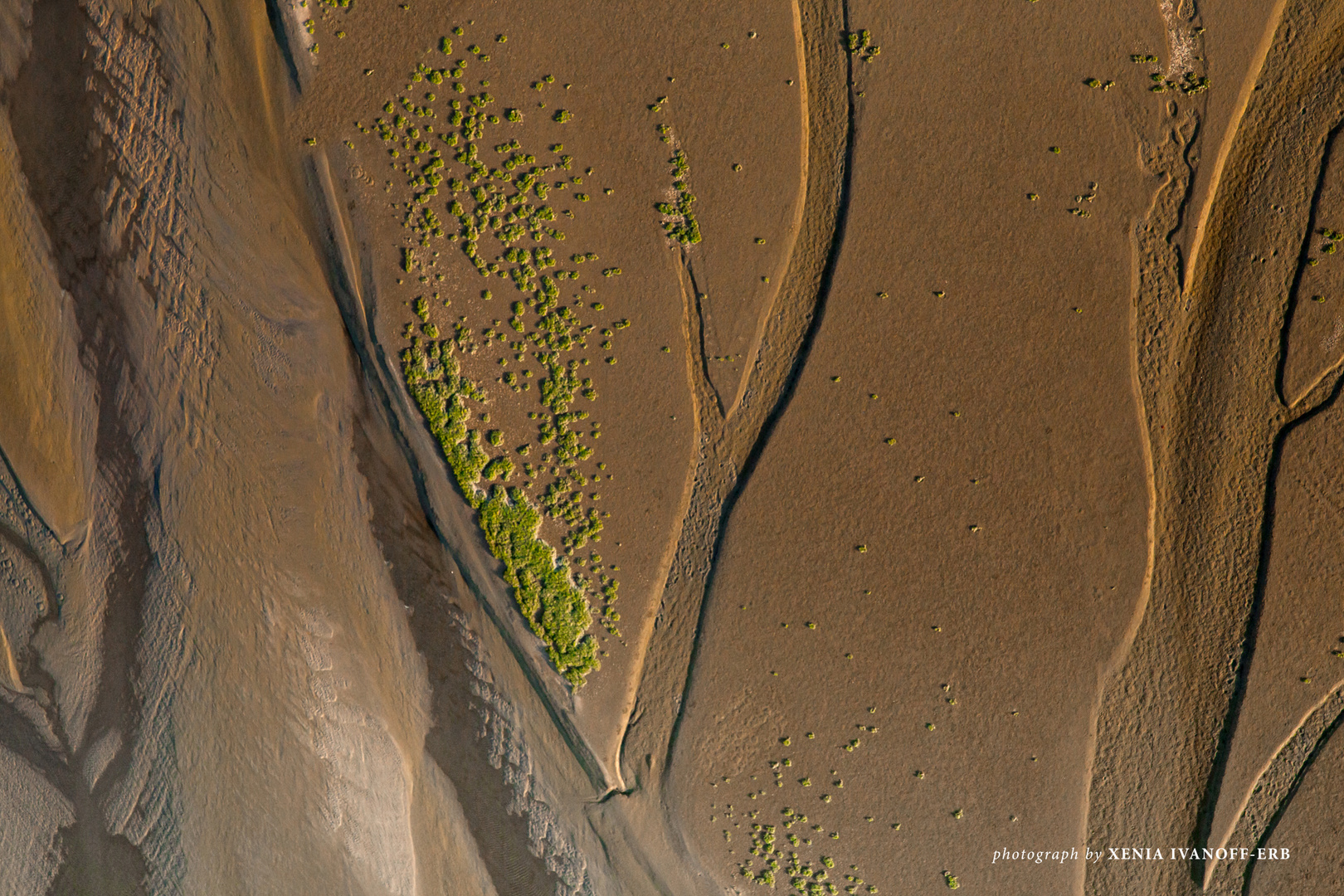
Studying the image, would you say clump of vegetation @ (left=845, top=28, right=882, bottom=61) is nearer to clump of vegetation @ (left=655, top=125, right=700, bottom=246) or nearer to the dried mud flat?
the dried mud flat

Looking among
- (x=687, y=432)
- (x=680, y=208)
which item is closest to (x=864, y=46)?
(x=680, y=208)

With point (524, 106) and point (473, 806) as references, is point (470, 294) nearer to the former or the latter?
point (524, 106)

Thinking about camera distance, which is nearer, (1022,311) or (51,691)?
(1022,311)

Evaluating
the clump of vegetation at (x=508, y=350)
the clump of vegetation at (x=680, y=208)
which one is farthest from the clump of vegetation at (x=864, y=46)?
the clump of vegetation at (x=508, y=350)

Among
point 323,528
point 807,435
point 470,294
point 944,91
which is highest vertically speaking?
point 470,294

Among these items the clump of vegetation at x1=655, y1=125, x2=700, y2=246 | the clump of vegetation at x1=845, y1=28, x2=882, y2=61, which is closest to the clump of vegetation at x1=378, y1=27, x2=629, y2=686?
the clump of vegetation at x1=655, y1=125, x2=700, y2=246

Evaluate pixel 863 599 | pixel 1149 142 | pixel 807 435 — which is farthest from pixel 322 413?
pixel 1149 142

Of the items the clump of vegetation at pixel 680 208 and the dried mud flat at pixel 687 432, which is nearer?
the dried mud flat at pixel 687 432

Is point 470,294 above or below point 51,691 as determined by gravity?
above

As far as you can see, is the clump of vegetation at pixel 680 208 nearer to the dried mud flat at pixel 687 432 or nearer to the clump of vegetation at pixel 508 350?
the dried mud flat at pixel 687 432
